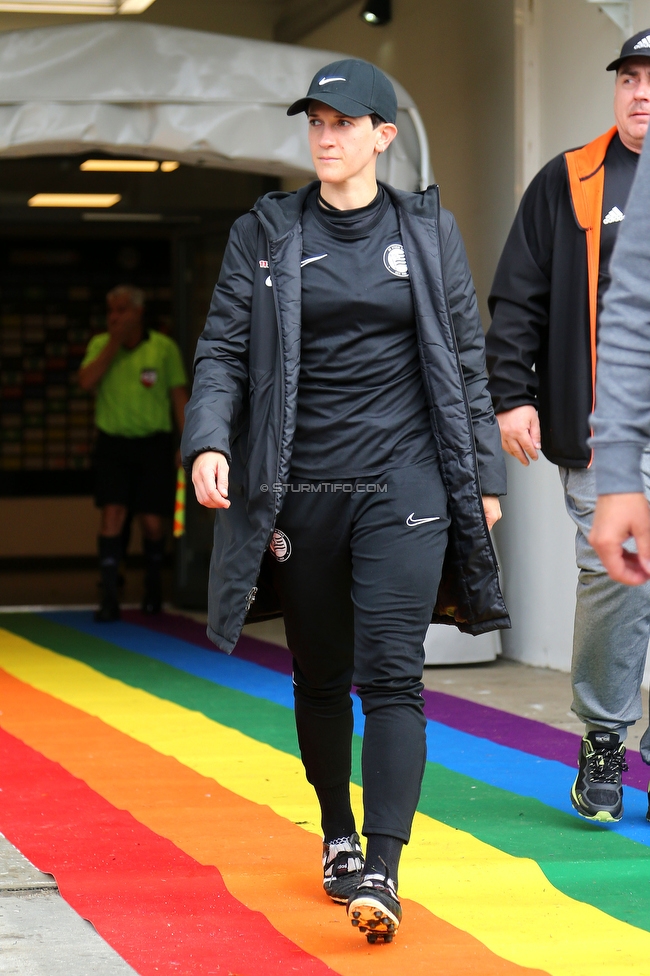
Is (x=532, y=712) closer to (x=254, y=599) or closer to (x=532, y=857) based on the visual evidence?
(x=532, y=857)

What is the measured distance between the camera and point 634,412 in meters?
1.86

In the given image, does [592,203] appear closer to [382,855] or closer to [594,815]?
[594,815]

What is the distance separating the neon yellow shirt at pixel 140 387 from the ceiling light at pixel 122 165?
137 centimetres

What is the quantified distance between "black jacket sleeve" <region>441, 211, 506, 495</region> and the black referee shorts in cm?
588

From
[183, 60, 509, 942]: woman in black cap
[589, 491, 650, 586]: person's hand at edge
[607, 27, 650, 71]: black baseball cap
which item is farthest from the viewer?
[607, 27, 650, 71]: black baseball cap

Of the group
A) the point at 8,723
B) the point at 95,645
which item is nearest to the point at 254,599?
the point at 8,723

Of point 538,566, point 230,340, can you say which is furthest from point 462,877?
point 538,566

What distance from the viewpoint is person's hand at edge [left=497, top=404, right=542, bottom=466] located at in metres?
3.80

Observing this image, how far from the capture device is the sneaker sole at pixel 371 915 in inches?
104

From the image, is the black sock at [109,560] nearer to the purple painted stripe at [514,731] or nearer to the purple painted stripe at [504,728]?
the purple painted stripe at [504,728]

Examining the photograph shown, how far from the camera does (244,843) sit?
3535 mm

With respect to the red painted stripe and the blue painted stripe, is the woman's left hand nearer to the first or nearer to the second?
the red painted stripe

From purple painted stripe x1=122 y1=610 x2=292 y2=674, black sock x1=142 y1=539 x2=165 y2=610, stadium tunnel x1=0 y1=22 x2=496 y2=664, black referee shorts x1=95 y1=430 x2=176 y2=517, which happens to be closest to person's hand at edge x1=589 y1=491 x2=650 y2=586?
purple painted stripe x1=122 y1=610 x2=292 y2=674

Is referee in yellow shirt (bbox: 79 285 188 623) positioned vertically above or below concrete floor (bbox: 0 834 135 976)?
above
